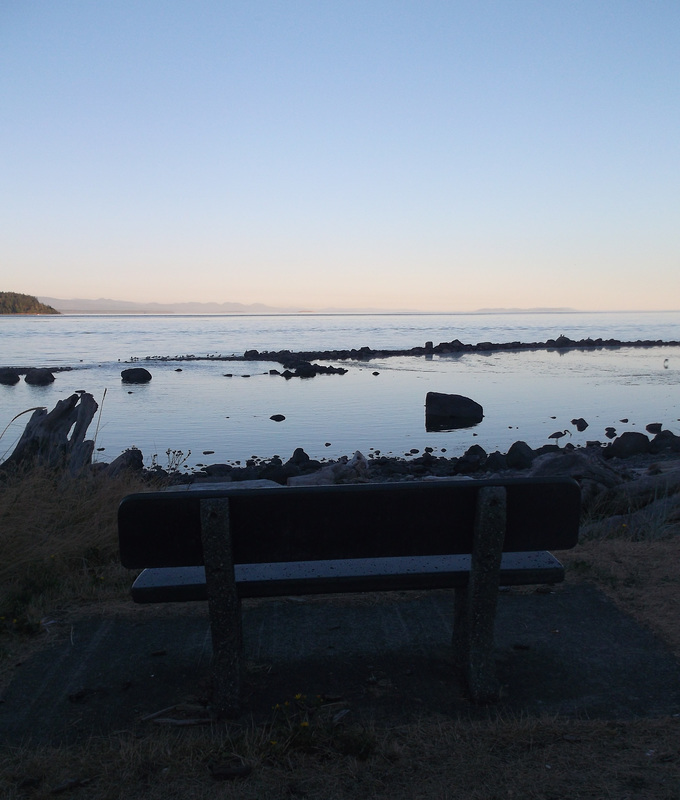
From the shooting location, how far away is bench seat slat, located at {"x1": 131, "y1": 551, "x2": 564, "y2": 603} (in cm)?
337

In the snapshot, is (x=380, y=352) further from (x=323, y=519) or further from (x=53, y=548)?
(x=323, y=519)

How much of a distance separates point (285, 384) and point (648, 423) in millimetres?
14473

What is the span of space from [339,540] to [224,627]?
69cm

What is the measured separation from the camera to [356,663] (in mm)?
3793

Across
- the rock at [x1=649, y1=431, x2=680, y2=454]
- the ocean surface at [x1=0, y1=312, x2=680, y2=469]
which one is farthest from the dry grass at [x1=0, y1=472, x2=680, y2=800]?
the rock at [x1=649, y1=431, x2=680, y2=454]

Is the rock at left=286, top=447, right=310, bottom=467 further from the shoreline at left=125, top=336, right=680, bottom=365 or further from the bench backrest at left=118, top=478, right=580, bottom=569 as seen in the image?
the shoreline at left=125, top=336, right=680, bottom=365

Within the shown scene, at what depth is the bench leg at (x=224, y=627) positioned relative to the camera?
3.18 meters

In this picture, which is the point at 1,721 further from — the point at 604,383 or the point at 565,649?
the point at 604,383

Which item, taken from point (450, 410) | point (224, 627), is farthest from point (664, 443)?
point (224, 627)

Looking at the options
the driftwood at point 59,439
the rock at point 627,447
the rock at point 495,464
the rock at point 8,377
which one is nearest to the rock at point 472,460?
the rock at point 495,464

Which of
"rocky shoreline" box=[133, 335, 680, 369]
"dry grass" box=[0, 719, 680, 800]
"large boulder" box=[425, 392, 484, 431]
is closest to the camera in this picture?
"dry grass" box=[0, 719, 680, 800]

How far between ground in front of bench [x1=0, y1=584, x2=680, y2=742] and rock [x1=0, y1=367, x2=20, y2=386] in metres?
26.2

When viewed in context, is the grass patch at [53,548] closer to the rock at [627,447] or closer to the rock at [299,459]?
the rock at [299,459]

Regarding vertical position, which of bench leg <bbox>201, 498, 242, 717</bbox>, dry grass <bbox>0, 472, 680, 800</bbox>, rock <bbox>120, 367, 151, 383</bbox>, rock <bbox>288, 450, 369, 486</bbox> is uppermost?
bench leg <bbox>201, 498, 242, 717</bbox>
